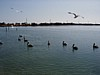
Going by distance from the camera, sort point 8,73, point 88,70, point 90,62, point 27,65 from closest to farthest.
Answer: point 8,73 < point 88,70 < point 27,65 < point 90,62

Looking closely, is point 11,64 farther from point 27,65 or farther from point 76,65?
point 76,65

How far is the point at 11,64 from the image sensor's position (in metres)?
47.3

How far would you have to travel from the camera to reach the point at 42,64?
47031mm

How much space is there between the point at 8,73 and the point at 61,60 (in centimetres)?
1540

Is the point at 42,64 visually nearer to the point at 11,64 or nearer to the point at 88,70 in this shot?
the point at 11,64

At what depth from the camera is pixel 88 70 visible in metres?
42.6

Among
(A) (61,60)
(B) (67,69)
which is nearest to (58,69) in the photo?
(B) (67,69)

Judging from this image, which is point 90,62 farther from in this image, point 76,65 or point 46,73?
point 46,73

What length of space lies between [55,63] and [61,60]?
3687mm

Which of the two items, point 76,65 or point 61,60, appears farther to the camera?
point 61,60

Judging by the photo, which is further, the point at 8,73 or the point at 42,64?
the point at 42,64

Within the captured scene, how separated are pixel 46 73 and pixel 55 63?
Result: 28.1ft

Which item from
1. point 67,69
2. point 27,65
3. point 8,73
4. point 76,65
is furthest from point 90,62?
point 8,73

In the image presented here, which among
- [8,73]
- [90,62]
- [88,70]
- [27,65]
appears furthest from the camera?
[90,62]
